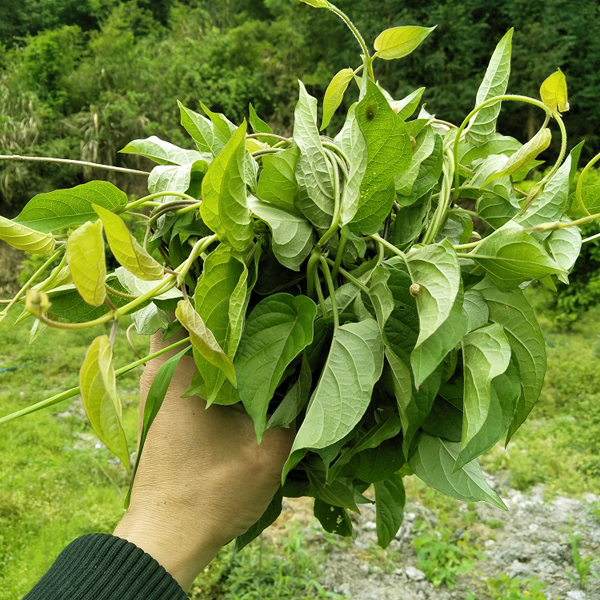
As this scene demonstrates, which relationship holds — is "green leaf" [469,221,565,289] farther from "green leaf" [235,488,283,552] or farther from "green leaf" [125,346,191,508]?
"green leaf" [235,488,283,552]

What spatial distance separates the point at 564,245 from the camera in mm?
414

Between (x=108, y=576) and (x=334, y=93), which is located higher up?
(x=334, y=93)

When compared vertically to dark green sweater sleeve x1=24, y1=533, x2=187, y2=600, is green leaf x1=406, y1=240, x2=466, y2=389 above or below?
above

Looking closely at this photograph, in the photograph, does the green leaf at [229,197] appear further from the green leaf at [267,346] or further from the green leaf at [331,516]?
the green leaf at [331,516]

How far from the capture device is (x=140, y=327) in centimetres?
50

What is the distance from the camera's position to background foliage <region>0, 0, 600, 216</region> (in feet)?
17.6

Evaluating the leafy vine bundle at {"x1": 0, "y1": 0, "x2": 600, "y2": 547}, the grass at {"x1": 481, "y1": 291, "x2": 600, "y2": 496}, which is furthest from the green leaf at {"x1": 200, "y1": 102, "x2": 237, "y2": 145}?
the grass at {"x1": 481, "y1": 291, "x2": 600, "y2": 496}

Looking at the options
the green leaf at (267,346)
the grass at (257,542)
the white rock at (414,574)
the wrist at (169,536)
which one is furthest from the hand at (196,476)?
the white rock at (414,574)

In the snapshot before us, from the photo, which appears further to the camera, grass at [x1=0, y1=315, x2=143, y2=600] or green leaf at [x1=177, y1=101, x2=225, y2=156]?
grass at [x1=0, y1=315, x2=143, y2=600]

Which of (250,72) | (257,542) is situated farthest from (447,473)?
(250,72)

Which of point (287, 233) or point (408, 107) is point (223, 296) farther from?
point (408, 107)

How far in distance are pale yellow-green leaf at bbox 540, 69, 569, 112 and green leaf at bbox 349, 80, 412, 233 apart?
0.51 ft

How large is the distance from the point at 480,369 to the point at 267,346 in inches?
5.6

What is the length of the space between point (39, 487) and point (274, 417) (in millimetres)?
1858
